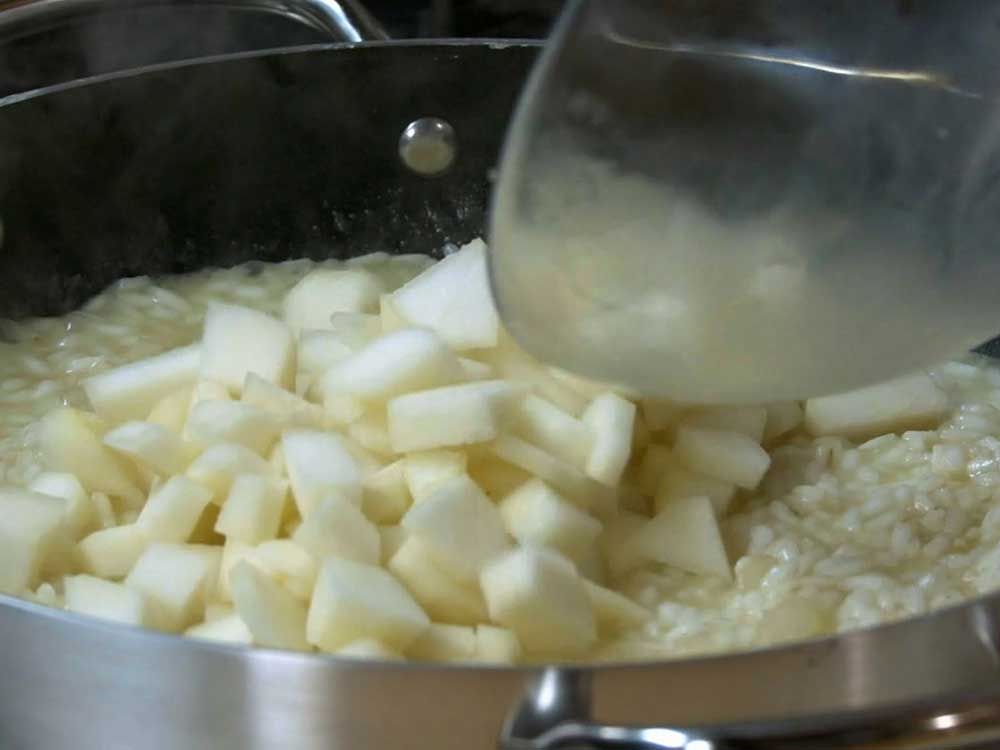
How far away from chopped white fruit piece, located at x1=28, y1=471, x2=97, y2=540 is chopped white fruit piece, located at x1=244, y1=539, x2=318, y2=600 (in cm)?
18

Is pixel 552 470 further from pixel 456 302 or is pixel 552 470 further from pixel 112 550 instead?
pixel 112 550

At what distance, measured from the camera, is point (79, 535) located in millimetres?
1052

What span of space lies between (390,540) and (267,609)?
14cm

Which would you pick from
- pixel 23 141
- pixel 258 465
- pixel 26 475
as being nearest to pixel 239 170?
pixel 23 141

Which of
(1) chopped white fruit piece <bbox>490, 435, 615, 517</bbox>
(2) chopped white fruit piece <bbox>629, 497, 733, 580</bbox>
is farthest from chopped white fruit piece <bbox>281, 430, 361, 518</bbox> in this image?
(2) chopped white fruit piece <bbox>629, 497, 733, 580</bbox>

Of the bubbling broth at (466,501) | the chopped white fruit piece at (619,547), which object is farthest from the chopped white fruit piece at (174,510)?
the chopped white fruit piece at (619,547)

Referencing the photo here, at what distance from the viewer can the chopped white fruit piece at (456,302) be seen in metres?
1.14

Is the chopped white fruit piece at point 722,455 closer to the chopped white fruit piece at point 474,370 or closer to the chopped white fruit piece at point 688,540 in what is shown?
the chopped white fruit piece at point 688,540

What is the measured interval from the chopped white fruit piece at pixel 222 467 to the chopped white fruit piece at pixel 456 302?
0.68 ft

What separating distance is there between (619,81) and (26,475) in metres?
0.67

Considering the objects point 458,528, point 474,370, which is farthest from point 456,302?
point 458,528

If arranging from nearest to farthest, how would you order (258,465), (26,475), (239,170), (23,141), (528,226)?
(528,226), (258,465), (26,475), (23,141), (239,170)

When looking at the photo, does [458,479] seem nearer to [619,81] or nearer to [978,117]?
[619,81]

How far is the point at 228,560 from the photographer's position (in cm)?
95
